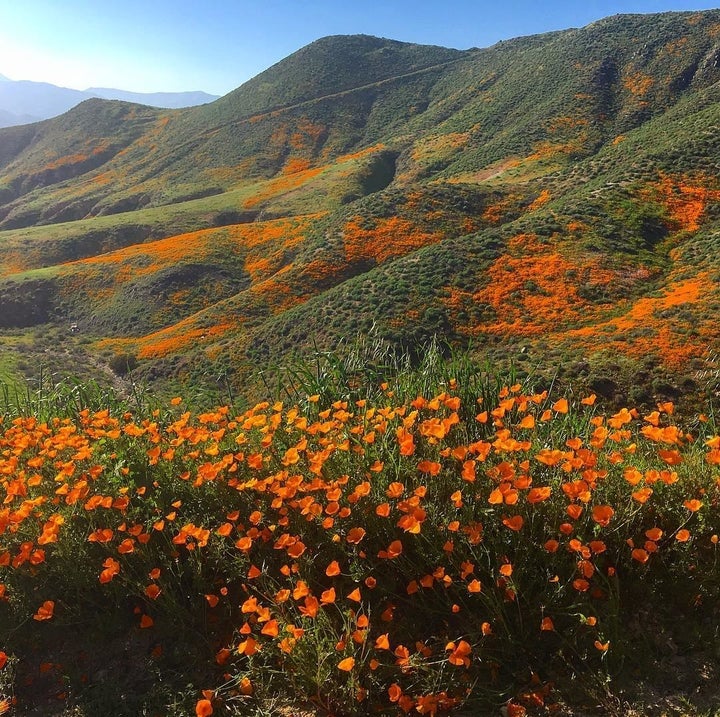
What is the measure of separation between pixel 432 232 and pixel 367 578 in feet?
97.9

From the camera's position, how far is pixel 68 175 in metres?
93.4

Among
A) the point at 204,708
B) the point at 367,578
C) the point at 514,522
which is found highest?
the point at 514,522

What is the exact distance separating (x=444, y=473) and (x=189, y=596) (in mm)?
1794

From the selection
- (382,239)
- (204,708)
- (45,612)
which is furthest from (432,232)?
(204,708)

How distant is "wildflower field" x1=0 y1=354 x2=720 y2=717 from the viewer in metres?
2.65

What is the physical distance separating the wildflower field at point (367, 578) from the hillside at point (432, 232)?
11.1ft

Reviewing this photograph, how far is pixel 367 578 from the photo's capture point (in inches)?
119

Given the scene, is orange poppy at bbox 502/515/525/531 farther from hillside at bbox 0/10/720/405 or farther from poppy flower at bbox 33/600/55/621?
hillside at bbox 0/10/720/405

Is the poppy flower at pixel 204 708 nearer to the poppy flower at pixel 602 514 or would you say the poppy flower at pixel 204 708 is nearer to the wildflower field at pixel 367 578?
the wildflower field at pixel 367 578

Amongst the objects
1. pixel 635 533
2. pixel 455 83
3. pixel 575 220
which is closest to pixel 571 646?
pixel 635 533

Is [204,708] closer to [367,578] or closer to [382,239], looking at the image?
[367,578]

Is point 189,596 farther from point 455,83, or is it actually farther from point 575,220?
point 455,83

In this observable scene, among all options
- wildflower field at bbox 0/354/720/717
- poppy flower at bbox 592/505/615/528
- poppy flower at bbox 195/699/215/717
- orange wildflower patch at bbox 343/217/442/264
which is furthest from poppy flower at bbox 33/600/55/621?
orange wildflower patch at bbox 343/217/442/264

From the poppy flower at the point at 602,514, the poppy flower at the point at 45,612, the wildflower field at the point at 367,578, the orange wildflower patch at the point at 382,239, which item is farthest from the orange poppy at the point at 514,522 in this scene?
the orange wildflower patch at the point at 382,239
